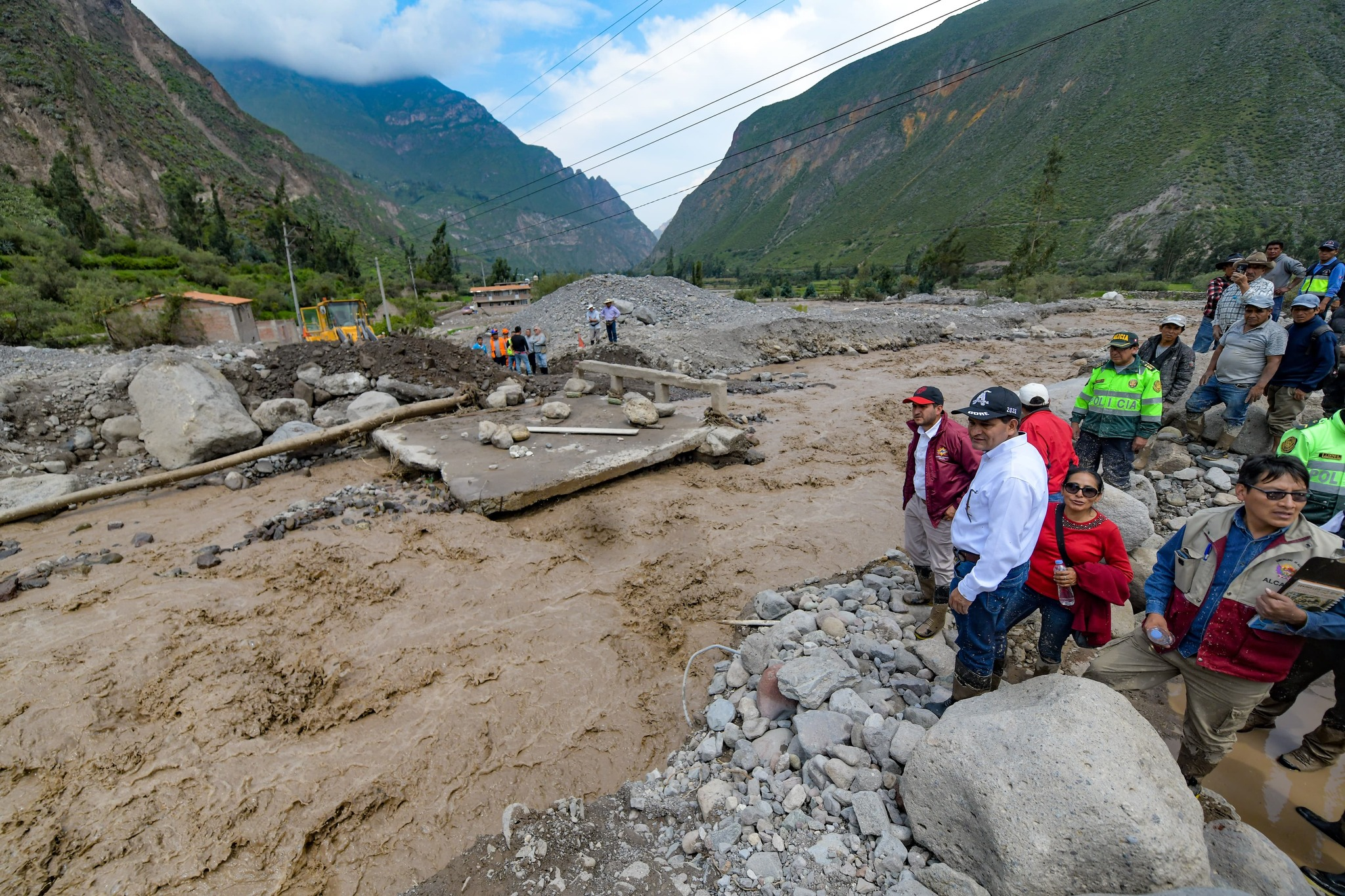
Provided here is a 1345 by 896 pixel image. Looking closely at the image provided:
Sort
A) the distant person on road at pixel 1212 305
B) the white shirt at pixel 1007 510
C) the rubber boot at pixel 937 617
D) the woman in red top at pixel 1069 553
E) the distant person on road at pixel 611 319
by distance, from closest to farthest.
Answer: the white shirt at pixel 1007 510 → the woman in red top at pixel 1069 553 → the rubber boot at pixel 937 617 → the distant person on road at pixel 1212 305 → the distant person on road at pixel 611 319

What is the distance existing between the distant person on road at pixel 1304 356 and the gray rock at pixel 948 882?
525 cm

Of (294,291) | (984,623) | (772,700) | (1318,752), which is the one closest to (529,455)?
(772,700)

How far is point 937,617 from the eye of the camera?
376 centimetres

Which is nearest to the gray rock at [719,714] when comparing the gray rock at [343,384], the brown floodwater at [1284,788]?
the brown floodwater at [1284,788]

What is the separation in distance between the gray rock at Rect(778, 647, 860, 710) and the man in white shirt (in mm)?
652

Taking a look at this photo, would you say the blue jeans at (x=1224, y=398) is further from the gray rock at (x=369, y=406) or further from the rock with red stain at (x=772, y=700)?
the gray rock at (x=369, y=406)

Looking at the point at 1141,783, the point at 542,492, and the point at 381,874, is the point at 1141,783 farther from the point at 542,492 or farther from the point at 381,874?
the point at 542,492

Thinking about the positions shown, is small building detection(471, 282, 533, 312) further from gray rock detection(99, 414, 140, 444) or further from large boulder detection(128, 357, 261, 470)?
gray rock detection(99, 414, 140, 444)

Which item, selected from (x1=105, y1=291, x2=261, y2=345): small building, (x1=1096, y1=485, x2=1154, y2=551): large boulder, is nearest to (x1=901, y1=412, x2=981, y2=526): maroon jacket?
(x1=1096, y1=485, x2=1154, y2=551): large boulder

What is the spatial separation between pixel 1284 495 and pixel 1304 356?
401 cm

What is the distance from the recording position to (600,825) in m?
2.85

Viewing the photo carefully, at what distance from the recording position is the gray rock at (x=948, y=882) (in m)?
2.04

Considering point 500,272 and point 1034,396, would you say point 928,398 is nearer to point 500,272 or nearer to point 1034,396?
point 1034,396

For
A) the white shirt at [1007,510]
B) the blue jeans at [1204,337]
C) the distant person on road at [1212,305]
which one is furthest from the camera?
the blue jeans at [1204,337]
